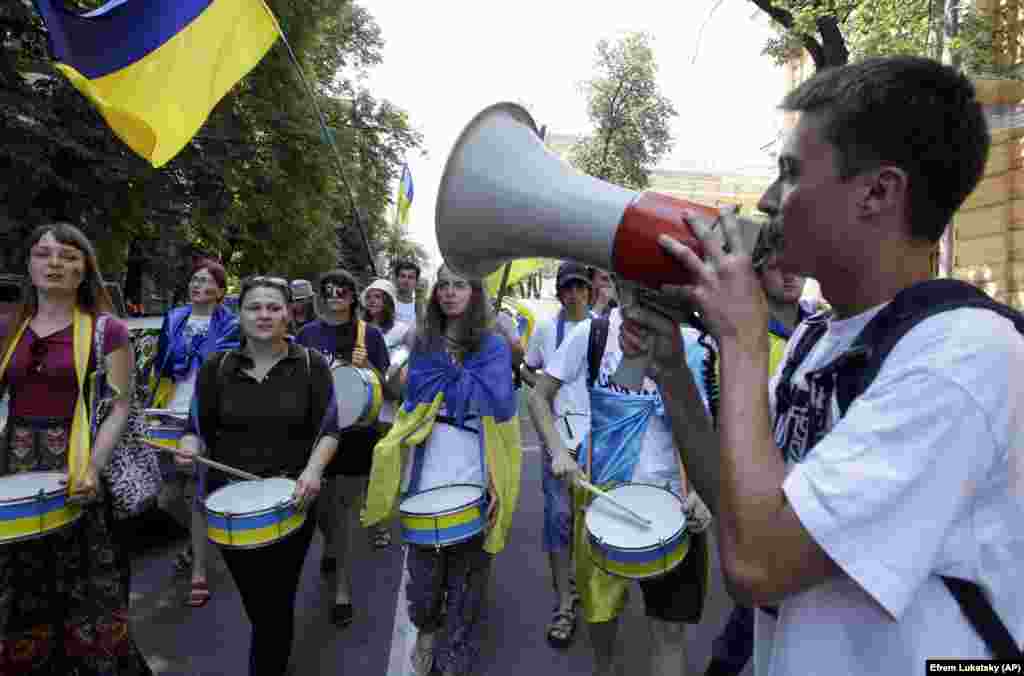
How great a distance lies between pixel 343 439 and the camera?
3.78m

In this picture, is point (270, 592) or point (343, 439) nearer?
point (270, 592)

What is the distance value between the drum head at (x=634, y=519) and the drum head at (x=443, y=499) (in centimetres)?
→ 49

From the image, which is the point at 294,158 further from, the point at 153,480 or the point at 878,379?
the point at 878,379

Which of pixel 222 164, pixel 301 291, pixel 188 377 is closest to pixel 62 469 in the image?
pixel 188 377

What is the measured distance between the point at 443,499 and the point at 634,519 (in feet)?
2.53

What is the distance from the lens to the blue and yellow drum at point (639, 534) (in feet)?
7.07

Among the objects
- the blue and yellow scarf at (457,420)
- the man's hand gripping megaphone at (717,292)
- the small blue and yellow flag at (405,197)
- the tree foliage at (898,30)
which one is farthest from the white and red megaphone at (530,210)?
the small blue and yellow flag at (405,197)

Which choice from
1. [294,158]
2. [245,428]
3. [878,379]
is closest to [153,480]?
[245,428]

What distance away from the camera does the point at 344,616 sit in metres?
3.35

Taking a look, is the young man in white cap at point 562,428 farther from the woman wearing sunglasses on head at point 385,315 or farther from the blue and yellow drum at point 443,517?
the woman wearing sunglasses on head at point 385,315

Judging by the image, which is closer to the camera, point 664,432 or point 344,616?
point 664,432

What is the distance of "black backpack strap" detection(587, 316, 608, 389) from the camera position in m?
2.73

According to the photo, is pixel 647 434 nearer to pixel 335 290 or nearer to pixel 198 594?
pixel 335 290

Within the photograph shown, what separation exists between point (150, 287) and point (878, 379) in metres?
19.8
